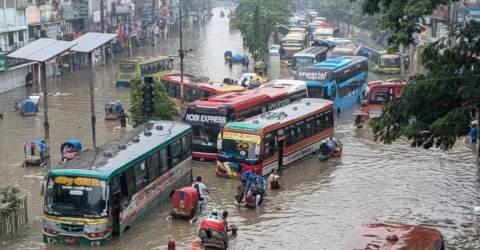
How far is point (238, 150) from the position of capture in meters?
28.3

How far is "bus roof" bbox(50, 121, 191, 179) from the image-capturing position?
20.8m

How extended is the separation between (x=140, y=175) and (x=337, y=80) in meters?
22.2

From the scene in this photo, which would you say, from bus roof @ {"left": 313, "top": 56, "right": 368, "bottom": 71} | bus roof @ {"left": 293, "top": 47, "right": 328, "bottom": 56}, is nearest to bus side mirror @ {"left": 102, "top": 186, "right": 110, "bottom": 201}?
bus roof @ {"left": 313, "top": 56, "right": 368, "bottom": 71}

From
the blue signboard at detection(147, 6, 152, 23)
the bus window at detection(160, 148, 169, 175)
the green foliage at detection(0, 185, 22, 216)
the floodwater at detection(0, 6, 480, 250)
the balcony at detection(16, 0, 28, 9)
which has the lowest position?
the floodwater at detection(0, 6, 480, 250)

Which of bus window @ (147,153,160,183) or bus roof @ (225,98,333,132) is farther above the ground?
bus roof @ (225,98,333,132)

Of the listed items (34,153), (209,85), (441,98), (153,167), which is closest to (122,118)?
(209,85)

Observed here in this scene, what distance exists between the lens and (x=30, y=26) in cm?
5906

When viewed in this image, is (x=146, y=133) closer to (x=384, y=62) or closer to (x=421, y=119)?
(x=421, y=119)

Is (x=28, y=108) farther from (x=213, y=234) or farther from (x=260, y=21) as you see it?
(x=260, y=21)

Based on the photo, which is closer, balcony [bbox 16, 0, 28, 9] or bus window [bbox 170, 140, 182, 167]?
bus window [bbox 170, 140, 182, 167]

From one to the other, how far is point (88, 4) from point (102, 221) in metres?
57.9

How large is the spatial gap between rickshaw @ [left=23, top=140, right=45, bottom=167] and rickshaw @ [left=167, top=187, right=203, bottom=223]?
9320 mm

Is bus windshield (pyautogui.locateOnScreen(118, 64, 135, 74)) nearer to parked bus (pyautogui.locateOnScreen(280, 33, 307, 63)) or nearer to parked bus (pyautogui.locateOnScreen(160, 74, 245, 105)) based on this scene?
parked bus (pyautogui.locateOnScreen(160, 74, 245, 105))

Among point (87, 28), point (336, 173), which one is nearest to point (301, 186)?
point (336, 173)
